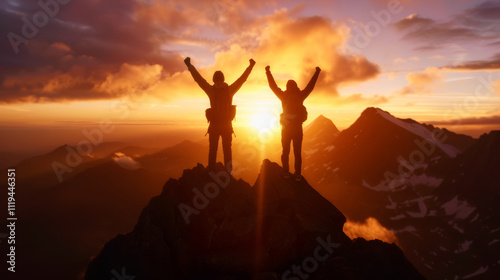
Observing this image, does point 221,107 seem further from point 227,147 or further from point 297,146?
point 297,146

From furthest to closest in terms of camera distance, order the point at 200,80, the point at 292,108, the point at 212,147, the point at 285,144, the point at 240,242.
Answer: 1. the point at 285,144
2. the point at 212,147
3. the point at 200,80
4. the point at 292,108
5. the point at 240,242

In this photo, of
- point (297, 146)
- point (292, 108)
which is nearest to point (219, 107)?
point (292, 108)

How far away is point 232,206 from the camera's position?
1697cm

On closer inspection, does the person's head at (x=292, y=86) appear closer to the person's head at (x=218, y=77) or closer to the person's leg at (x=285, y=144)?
the person's leg at (x=285, y=144)

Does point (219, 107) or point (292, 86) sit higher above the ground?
point (292, 86)

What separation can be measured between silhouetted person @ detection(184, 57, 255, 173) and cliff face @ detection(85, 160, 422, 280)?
90.7 inches

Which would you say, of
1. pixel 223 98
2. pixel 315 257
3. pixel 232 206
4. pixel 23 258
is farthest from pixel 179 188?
pixel 23 258

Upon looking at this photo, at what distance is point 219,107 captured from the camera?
1817cm

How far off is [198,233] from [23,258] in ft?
700

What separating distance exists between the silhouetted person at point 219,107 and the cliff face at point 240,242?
7.56ft

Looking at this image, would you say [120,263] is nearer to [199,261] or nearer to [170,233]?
[170,233]

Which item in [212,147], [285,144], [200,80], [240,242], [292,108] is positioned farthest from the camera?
[285,144]

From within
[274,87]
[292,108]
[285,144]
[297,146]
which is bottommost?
[297,146]

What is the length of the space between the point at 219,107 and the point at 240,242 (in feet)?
26.8
